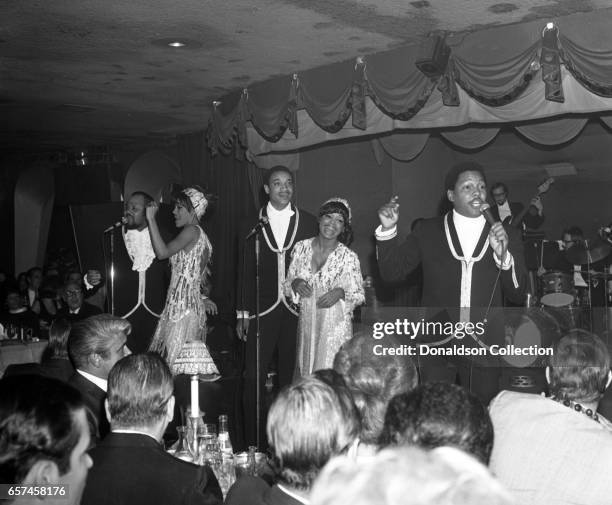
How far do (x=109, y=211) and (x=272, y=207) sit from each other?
5.72 metres

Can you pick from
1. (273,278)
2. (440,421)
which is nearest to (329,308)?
(273,278)

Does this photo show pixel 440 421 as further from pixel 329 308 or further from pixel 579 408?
pixel 329 308

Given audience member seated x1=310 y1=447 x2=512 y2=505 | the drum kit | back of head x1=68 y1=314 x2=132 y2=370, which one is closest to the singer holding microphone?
the drum kit

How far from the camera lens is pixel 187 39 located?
6.48 meters

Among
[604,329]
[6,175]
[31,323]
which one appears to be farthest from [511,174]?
[31,323]

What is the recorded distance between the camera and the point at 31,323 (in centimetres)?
840

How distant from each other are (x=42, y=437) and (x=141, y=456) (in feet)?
2.27

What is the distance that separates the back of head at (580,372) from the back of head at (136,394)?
1.27 m

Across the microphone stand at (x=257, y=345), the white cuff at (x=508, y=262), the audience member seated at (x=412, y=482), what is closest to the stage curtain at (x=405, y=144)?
the microphone stand at (x=257, y=345)

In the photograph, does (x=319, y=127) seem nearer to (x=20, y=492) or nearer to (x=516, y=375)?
(x=516, y=375)

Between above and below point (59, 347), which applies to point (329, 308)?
above

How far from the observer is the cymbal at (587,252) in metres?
8.81

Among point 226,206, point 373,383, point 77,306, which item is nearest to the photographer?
point 373,383

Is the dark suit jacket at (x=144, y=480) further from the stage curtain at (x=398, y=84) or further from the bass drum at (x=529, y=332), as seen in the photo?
the stage curtain at (x=398, y=84)
